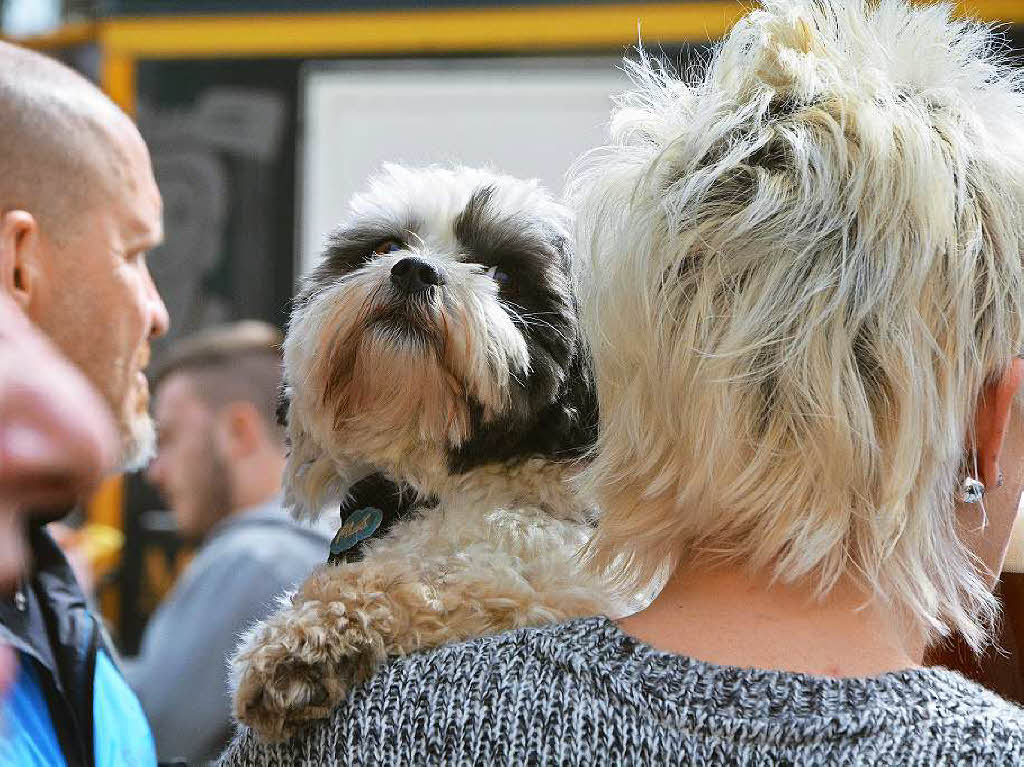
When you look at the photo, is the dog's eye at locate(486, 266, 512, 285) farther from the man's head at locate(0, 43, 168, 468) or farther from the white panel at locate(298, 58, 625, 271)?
the white panel at locate(298, 58, 625, 271)

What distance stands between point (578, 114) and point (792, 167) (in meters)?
3.78

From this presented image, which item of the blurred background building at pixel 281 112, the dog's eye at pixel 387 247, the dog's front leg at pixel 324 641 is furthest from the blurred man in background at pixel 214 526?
the dog's front leg at pixel 324 641

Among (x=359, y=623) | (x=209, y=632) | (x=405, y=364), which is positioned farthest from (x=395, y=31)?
(x=359, y=623)

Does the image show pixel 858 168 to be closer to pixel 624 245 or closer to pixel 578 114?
pixel 624 245

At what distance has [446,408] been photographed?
196 centimetres

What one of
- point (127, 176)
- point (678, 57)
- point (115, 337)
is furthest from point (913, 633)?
point (678, 57)

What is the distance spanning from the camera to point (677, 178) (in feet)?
4.27

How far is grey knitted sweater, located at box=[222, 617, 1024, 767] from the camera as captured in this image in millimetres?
1155

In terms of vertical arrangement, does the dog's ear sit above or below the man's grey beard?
above

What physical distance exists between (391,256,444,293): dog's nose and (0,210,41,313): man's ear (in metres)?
0.63

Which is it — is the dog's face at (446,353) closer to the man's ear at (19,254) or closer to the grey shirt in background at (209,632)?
the man's ear at (19,254)

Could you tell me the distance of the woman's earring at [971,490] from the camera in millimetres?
1296

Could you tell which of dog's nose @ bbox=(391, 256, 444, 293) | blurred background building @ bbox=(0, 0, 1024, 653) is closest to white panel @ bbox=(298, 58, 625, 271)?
blurred background building @ bbox=(0, 0, 1024, 653)

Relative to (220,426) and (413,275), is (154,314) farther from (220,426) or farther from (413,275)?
(220,426)
